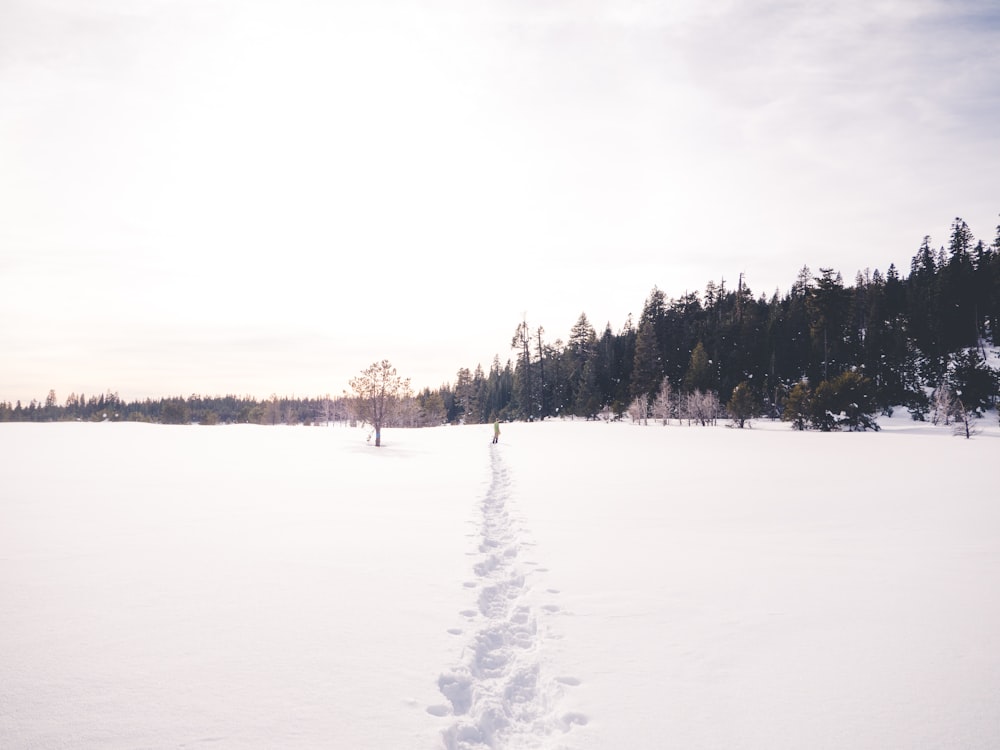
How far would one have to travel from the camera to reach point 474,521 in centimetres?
1088

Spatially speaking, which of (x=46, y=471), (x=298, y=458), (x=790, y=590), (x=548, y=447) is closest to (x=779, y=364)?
(x=548, y=447)

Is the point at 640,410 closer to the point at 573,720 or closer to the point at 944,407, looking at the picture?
the point at 944,407

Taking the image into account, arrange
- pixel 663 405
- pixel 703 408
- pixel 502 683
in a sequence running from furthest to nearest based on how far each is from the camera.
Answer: pixel 663 405 < pixel 703 408 < pixel 502 683

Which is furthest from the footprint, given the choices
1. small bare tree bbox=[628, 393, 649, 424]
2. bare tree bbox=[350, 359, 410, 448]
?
small bare tree bbox=[628, 393, 649, 424]

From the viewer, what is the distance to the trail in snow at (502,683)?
3.74m

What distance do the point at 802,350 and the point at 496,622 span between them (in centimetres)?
A: 7948

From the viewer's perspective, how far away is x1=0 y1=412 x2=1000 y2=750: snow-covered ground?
3744mm

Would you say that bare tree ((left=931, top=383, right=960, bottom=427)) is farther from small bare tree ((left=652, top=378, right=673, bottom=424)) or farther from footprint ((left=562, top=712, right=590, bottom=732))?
footprint ((left=562, top=712, right=590, bottom=732))

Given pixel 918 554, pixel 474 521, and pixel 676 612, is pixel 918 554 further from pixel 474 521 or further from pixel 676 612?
pixel 474 521

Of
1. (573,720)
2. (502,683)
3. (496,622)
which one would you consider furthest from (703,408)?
(573,720)

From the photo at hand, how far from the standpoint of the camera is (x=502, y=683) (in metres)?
4.45

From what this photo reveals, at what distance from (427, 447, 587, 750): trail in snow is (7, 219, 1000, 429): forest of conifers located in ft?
115

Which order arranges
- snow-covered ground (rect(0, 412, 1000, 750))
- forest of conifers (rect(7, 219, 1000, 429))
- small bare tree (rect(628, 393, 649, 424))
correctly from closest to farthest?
snow-covered ground (rect(0, 412, 1000, 750)), forest of conifers (rect(7, 219, 1000, 429)), small bare tree (rect(628, 393, 649, 424))

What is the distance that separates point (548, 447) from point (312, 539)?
23.3 meters
